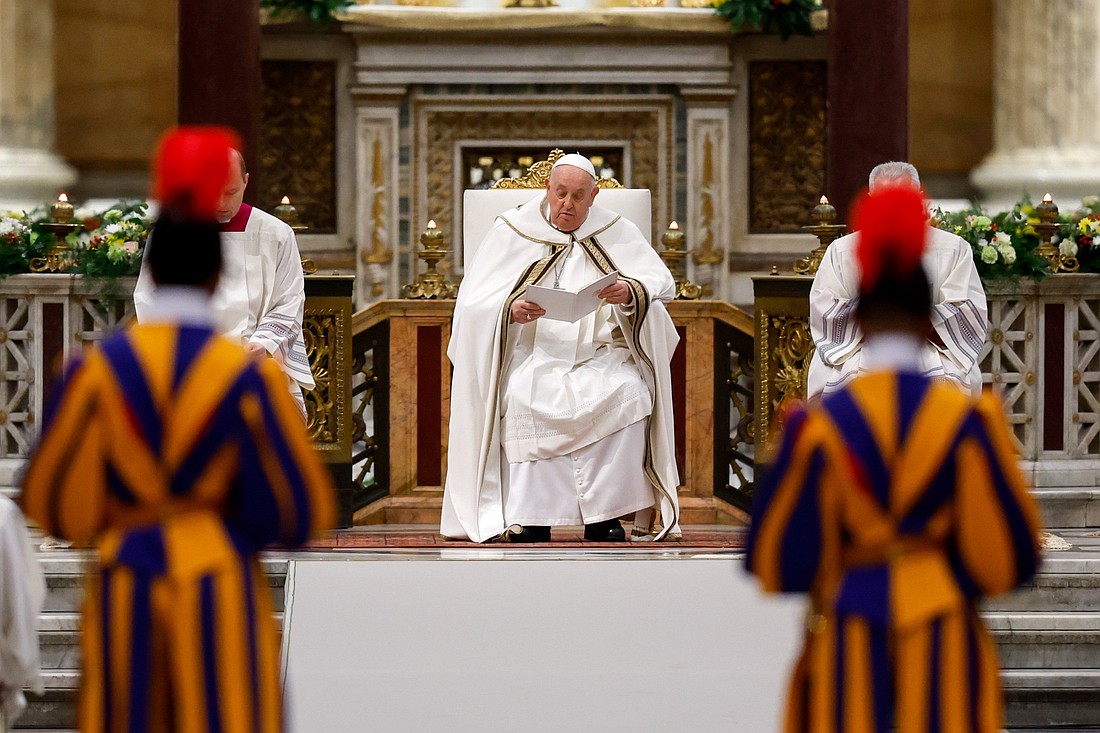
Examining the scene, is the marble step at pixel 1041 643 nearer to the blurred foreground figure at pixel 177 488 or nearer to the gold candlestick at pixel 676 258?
the gold candlestick at pixel 676 258

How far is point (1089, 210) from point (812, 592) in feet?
19.3

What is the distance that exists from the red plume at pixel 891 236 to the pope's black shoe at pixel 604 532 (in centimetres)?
425

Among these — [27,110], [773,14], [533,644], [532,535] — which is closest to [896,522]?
[533,644]

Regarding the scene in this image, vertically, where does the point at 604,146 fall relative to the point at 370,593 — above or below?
above

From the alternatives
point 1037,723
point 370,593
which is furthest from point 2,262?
point 1037,723

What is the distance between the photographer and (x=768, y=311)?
8281 millimetres

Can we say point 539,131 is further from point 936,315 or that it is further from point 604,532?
point 936,315

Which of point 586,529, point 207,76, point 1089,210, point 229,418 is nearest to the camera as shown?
point 229,418

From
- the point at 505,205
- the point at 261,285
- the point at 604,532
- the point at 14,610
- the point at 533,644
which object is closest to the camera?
the point at 14,610

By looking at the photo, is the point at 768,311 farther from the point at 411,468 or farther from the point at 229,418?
the point at 229,418

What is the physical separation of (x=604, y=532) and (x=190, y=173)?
4381 millimetres

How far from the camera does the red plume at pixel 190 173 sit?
11.3 ft

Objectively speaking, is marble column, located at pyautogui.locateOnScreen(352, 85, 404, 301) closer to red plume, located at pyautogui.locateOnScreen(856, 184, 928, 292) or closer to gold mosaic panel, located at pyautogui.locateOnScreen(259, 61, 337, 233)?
gold mosaic panel, located at pyautogui.locateOnScreen(259, 61, 337, 233)

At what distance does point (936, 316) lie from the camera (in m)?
7.21
